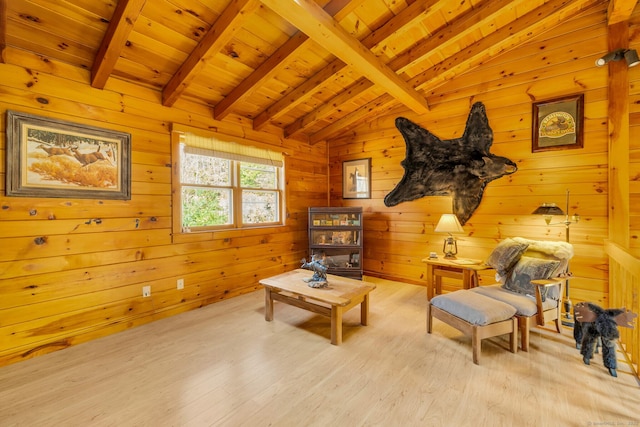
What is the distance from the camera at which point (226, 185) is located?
11.8ft

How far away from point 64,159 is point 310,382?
2.69 metres

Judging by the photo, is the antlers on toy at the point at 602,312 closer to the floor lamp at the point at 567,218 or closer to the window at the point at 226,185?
the floor lamp at the point at 567,218

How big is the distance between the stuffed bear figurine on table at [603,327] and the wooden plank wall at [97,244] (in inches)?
136

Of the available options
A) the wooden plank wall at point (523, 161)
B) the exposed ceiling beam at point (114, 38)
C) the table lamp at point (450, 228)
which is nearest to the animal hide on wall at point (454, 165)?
the wooden plank wall at point (523, 161)

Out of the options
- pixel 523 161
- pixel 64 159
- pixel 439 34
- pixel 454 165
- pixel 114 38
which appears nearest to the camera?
pixel 114 38

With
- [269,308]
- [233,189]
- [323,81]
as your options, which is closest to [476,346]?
[269,308]

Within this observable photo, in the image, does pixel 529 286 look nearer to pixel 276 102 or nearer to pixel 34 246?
pixel 276 102

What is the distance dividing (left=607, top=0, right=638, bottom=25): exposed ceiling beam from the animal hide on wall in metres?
1.26

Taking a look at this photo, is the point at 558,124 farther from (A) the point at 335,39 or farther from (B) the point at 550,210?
(A) the point at 335,39

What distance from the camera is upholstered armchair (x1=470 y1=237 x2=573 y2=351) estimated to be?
2.29 m

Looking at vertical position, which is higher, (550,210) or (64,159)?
(64,159)

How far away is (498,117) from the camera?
340 cm

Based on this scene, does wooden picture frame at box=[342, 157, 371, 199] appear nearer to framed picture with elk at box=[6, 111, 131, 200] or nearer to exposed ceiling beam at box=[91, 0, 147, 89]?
framed picture with elk at box=[6, 111, 131, 200]

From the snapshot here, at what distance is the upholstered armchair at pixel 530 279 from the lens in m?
2.29
